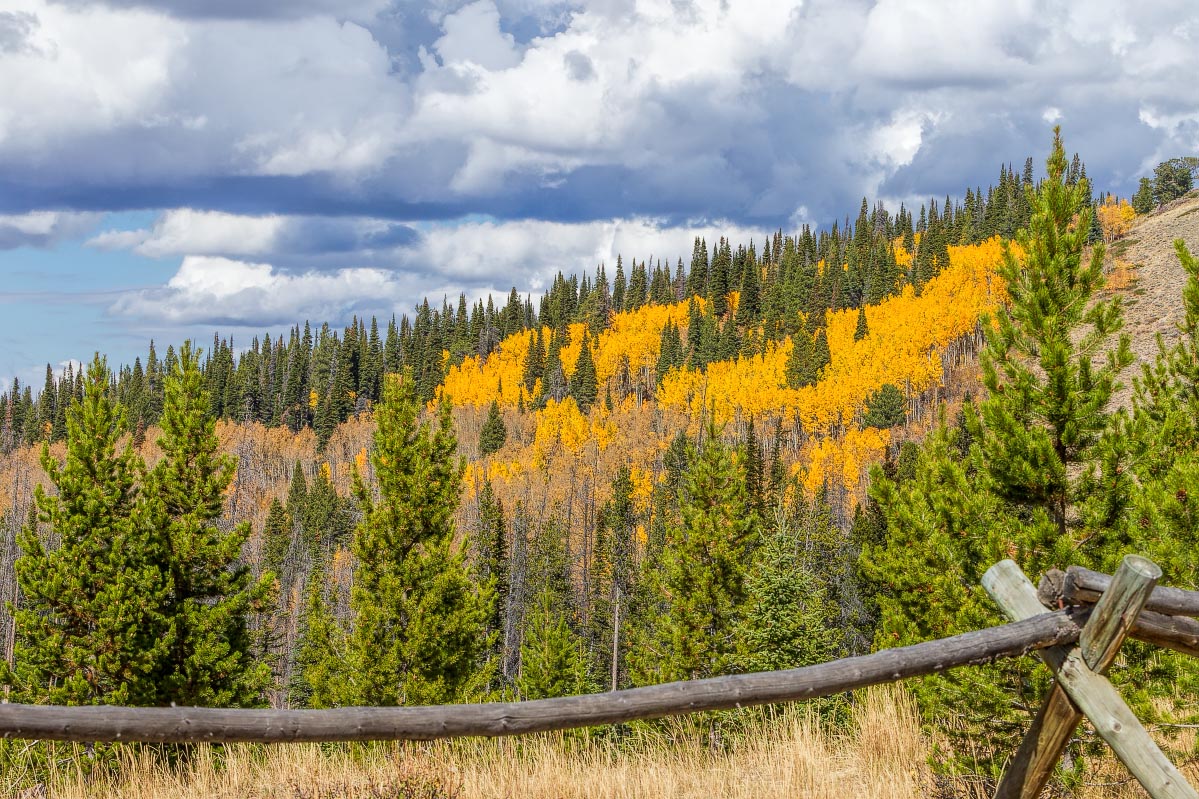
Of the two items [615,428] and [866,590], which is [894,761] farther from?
[615,428]

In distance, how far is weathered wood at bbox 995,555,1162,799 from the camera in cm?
363

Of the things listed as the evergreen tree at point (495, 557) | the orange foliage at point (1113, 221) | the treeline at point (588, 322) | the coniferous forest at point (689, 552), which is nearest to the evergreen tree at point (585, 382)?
the treeline at point (588, 322)

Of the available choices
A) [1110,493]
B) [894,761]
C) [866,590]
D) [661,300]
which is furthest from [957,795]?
[661,300]

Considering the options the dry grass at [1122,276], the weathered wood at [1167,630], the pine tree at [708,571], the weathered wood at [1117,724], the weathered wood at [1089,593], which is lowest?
the pine tree at [708,571]

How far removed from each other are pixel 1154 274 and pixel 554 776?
12379 cm

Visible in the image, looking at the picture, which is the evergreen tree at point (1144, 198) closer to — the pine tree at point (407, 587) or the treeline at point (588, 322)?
the treeline at point (588, 322)

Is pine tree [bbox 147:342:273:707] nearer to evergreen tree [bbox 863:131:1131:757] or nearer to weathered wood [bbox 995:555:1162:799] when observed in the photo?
evergreen tree [bbox 863:131:1131:757]

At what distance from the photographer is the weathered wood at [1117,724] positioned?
143 inches

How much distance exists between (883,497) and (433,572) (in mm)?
12137

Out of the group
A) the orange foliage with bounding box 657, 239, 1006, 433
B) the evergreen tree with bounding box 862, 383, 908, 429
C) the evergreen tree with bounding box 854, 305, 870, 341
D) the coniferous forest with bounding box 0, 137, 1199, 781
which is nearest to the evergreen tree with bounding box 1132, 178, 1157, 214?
the orange foliage with bounding box 657, 239, 1006, 433

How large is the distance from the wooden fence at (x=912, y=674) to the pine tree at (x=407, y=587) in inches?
754

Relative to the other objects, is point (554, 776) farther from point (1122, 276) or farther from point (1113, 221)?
point (1113, 221)

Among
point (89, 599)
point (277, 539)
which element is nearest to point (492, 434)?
point (277, 539)

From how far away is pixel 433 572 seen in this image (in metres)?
23.5
